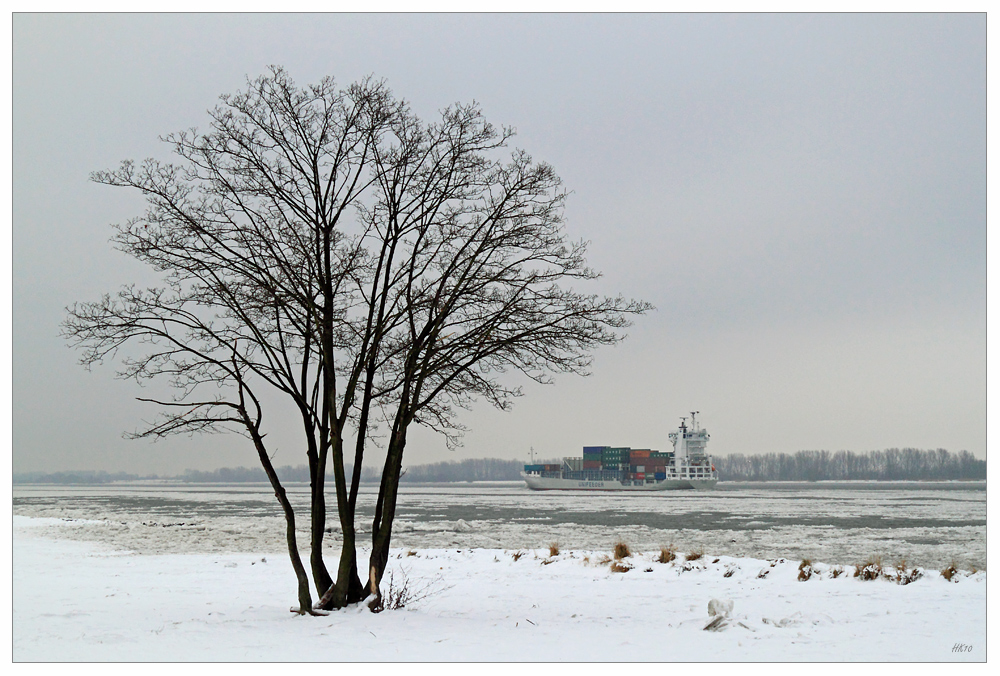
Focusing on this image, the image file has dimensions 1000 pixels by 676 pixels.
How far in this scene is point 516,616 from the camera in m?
9.49

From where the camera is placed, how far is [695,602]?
35.1 feet

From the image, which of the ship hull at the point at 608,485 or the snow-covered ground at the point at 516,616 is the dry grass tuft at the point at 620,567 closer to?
the snow-covered ground at the point at 516,616

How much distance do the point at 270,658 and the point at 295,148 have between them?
587cm

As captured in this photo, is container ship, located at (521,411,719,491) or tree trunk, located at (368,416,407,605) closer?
tree trunk, located at (368,416,407,605)

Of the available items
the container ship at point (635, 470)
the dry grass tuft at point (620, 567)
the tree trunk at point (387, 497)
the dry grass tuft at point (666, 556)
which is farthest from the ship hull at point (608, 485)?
the tree trunk at point (387, 497)

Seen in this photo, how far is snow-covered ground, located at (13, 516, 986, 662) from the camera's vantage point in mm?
7246

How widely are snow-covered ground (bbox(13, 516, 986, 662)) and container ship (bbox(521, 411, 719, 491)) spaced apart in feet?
349

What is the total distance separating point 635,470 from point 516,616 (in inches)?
4716

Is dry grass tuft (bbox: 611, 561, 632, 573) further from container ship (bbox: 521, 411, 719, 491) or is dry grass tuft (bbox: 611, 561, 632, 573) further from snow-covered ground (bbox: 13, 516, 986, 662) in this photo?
container ship (bbox: 521, 411, 719, 491)

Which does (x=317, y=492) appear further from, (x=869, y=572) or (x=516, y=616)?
(x=869, y=572)

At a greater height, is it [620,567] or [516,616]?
[516,616]

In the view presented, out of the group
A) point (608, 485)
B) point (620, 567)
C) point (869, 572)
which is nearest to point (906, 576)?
point (869, 572)

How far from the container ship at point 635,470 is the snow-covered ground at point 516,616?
349 feet

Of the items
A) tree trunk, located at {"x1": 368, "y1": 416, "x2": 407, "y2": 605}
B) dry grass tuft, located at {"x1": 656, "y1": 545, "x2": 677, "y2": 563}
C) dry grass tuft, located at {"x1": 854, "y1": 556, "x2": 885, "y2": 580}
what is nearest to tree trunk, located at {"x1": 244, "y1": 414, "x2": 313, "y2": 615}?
tree trunk, located at {"x1": 368, "y1": 416, "x2": 407, "y2": 605}
